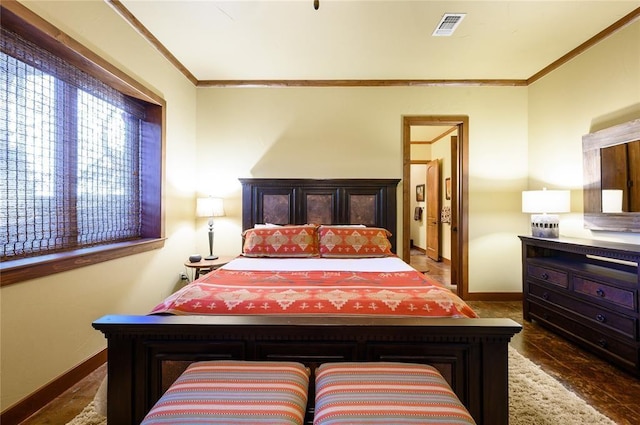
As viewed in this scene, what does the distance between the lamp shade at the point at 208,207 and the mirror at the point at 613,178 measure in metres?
3.83

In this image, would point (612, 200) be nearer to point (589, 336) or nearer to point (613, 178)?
point (613, 178)

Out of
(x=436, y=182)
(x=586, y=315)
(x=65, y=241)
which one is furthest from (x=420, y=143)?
(x=65, y=241)

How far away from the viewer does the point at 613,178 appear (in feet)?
8.77

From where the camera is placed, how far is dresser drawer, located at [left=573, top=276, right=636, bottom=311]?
2092 millimetres

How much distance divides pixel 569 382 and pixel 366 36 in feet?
10.4

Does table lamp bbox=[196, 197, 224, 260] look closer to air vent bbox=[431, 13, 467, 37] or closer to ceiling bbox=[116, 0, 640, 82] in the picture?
ceiling bbox=[116, 0, 640, 82]

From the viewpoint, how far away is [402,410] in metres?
0.99

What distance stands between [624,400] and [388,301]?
168 centimetres

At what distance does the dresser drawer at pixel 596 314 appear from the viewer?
2.09 meters

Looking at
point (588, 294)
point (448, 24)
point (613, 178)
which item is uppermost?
point (448, 24)

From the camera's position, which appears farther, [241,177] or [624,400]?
[241,177]

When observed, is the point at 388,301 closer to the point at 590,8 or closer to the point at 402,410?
the point at 402,410

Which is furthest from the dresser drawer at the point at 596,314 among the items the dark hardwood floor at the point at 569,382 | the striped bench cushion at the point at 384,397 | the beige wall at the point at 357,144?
the striped bench cushion at the point at 384,397

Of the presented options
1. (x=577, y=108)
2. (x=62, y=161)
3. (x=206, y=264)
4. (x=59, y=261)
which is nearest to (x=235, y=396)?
(x=59, y=261)
